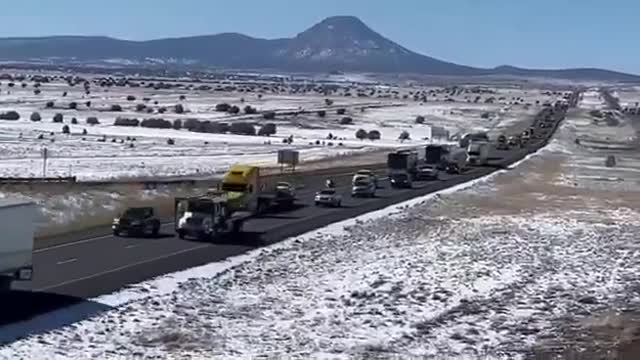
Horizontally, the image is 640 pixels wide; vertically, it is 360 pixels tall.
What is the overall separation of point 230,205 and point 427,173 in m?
38.4

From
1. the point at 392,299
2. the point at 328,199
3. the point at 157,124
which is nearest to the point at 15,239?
the point at 392,299

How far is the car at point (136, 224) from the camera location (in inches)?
1885

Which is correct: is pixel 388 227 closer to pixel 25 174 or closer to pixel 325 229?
pixel 325 229

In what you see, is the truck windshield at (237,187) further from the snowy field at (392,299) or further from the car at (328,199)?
the car at (328,199)

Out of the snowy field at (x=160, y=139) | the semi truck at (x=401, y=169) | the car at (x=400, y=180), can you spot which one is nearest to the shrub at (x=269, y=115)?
the snowy field at (x=160, y=139)

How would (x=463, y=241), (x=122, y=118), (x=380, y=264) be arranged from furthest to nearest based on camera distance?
(x=122, y=118) → (x=463, y=241) → (x=380, y=264)

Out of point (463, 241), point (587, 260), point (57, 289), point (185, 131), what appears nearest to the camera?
point (57, 289)

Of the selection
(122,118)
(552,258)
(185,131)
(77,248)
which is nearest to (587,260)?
(552,258)

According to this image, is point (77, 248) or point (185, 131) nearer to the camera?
point (77, 248)

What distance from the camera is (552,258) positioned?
4356 cm

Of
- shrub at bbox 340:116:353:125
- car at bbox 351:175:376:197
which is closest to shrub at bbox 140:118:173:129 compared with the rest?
shrub at bbox 340:116:353:125

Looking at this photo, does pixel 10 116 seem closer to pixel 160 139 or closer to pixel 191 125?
pixel 191 125

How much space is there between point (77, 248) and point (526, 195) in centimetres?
3872

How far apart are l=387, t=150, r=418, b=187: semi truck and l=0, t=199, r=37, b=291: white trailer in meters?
51.1
